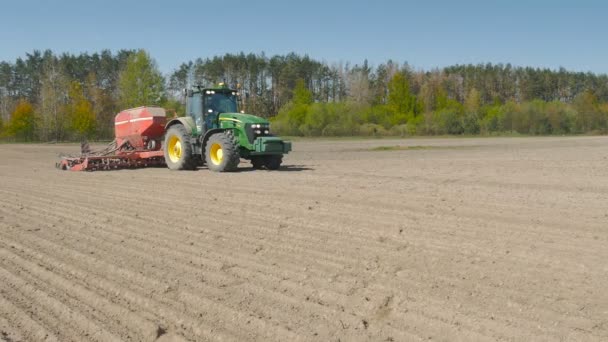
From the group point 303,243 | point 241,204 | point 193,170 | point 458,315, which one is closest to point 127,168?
point 193,170

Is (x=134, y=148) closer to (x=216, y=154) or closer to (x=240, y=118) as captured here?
(x=216, y=154)

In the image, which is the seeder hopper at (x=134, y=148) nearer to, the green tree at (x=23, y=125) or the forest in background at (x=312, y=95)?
the forest in background at (x=312, y=95)

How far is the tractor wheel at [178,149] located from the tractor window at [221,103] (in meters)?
0.98

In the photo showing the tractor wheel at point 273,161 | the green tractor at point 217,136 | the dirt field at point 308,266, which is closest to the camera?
the dirt field at point 308,266

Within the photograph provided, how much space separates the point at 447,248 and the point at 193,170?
11149 mm

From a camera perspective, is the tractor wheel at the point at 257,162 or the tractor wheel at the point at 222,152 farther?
the tractor wheel at the point at 257,162

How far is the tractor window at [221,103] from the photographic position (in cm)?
1576

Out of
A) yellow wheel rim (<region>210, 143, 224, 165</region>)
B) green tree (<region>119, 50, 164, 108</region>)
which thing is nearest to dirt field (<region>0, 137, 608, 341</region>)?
yellow wheel rim (<region>210, 143, 224, 165</region>)

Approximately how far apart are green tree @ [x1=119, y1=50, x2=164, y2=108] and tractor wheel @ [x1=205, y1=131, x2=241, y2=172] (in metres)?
38.8

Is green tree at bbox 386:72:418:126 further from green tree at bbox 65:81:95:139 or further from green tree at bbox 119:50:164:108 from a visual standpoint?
green tree at bbox 65:81:95:139

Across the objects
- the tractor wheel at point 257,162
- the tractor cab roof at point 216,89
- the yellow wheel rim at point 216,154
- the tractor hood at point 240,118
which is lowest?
the tractor wheel at point 257,162

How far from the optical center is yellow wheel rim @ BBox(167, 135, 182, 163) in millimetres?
16500

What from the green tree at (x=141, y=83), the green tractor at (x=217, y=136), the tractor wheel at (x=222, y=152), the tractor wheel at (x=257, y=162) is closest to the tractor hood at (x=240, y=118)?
the green tractor at (x=217, y=136)

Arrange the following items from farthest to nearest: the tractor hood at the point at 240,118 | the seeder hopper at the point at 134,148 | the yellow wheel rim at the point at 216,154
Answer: the seeder hopper at the point at 134,148 → the yellow wheel rim at the point at 216,154 → the tractor hood at the point at 240,118
